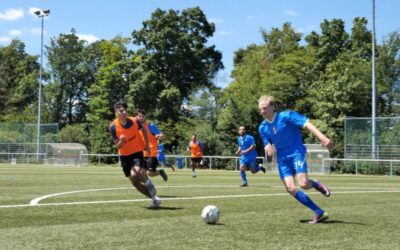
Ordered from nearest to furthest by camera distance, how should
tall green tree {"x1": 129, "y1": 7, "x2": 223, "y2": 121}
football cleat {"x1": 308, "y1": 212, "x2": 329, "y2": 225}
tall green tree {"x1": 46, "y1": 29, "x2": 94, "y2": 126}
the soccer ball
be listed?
the soccer ball
football cleat {"x1": 308, "y1": 212, "x2": 329, "y2": 225}
tall green tree {"x1": 129, "y1": 7, "x2": 223, "y2": 121}
tall green tree {"x1": 46, "y1": 29, "x2": 94, "y2": 126}

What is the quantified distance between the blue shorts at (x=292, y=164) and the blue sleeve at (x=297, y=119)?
1.52 ft

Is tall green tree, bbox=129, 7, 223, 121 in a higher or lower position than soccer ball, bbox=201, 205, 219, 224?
higher

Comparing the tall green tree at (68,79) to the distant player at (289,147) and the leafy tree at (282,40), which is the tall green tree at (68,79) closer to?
the leafy tree at (282,40)

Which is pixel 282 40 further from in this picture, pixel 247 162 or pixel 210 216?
pixel 210 216

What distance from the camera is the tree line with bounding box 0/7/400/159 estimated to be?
4891 centimetres

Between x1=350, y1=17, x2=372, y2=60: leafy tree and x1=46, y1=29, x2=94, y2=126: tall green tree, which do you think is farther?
x1=46, y1=29, x2=94, y2=126: tall green tree

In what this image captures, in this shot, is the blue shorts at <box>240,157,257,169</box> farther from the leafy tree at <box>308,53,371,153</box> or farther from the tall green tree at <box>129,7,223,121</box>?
the tall green tree at <box>129,7,223,121</box>

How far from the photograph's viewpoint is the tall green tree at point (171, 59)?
60.3 metres

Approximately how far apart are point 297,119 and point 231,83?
53370 mm

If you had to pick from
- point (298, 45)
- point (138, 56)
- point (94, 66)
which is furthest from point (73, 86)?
point (298, 45)

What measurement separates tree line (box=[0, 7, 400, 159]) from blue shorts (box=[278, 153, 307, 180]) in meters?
33.6

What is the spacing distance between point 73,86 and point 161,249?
A: 256 feet

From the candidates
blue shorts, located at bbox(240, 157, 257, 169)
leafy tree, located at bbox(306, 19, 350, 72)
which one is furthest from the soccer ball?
leafy tree, located at bbox(306, 19, 350, 72)

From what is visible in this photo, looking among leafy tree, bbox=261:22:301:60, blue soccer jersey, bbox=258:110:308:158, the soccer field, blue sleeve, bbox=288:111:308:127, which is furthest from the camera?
leafy tree, bbox=261:22:301:60
